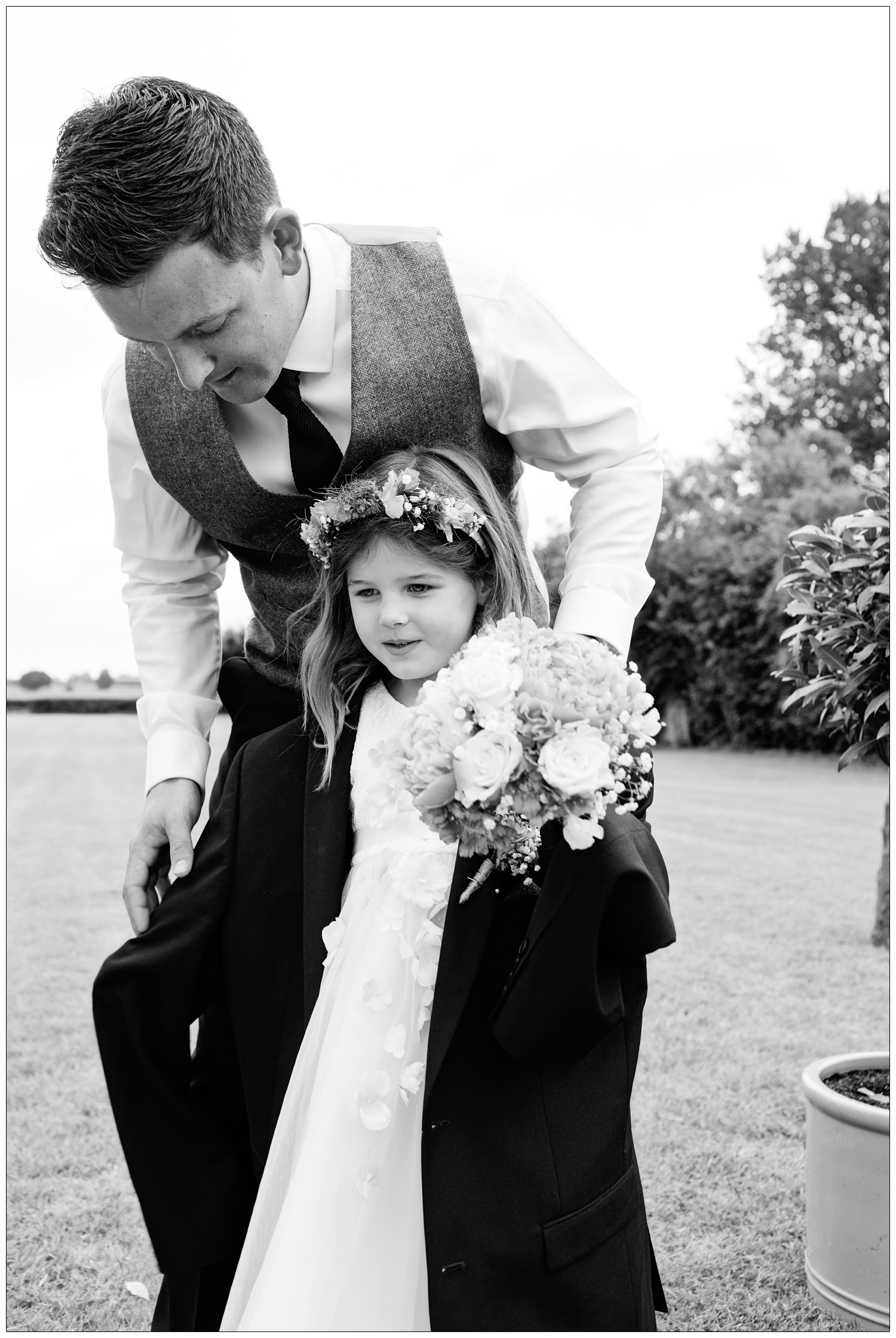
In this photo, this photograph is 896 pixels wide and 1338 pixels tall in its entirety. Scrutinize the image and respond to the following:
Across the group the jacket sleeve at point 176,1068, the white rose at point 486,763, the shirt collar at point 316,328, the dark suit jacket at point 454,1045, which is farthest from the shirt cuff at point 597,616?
the jacket sleeve at point 176,1068

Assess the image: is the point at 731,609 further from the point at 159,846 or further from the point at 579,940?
the point at 579,940

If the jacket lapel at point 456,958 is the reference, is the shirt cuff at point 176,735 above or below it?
above

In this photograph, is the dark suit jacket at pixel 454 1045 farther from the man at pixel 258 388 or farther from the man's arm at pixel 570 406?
the man's arm at pixel 570 406

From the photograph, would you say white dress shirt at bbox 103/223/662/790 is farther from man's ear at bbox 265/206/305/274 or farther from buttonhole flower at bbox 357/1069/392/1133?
buttonhole flower at bbox 357/1069/392/1133

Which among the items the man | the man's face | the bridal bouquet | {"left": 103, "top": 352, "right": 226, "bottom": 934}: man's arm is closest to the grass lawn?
{"left": 103, "top": 352, "right": 226, "bottom": 934}: man's arm

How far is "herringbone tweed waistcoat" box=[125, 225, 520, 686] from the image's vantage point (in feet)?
7.06

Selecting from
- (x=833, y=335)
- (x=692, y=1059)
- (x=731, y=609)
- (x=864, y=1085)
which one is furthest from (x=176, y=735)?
(x=833, y=335)

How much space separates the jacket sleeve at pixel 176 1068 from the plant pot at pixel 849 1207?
1.66 metres

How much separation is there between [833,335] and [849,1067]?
2836 centimetres

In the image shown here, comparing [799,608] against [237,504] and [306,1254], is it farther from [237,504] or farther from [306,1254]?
[306,1254]

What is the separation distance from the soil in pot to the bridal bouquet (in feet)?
6.79

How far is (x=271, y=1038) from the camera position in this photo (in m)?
2.15

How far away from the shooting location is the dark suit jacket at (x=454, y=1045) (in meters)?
1.77


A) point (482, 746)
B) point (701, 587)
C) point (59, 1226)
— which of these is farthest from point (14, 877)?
point (701, 587)
